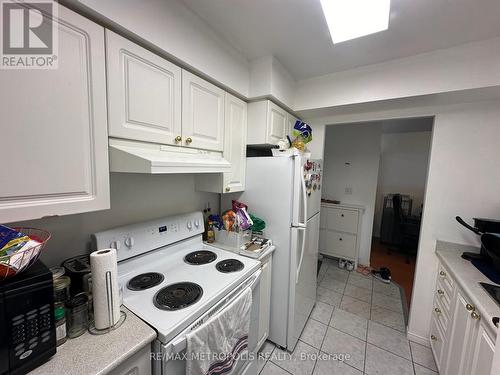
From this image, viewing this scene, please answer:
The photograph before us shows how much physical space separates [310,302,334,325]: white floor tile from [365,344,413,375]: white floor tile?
430mm

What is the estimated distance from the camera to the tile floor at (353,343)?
5.27 ft

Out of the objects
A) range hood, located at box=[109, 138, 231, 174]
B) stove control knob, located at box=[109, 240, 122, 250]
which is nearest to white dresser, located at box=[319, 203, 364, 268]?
range hood, located at box=[109, 138, 231, 174]

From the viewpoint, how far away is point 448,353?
1.37 m

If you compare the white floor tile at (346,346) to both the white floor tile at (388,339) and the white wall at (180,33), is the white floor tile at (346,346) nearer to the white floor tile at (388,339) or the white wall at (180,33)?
the white floor tile at (388,339)

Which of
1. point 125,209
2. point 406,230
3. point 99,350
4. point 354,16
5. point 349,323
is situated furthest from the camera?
point 406,230

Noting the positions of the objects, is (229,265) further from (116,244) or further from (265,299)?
(116,244)

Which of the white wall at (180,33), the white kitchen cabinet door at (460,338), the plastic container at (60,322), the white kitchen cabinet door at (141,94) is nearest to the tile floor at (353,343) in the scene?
the white kitchen cabinet door at (460,338)

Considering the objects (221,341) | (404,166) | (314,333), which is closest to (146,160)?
(221,341)

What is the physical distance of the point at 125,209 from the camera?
1306mm

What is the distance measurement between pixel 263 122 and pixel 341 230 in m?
2.32

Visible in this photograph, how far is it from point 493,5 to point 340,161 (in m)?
2.41

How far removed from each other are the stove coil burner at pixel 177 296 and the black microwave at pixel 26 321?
1.29 ft

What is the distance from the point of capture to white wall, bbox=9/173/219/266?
103 centimetres

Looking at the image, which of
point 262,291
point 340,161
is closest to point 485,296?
point 262,291
